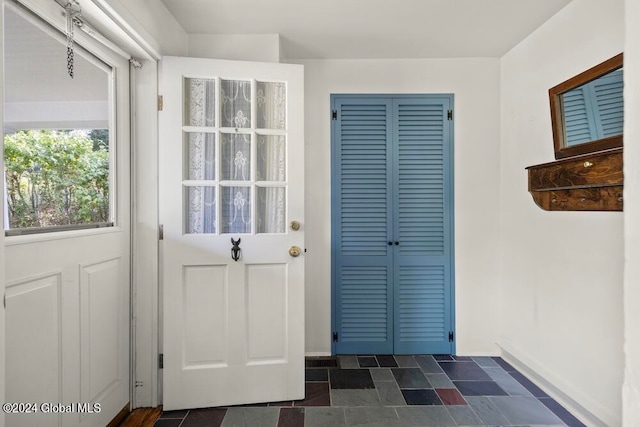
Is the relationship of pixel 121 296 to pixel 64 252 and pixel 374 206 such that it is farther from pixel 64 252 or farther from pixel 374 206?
pixel 374 206

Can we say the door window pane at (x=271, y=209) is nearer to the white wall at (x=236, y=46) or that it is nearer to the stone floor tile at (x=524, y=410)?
the white wall at (x=236, y=46)

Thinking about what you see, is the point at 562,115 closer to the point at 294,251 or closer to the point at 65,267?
A: the point at 294,251

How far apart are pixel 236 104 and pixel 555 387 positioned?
2.56 meters

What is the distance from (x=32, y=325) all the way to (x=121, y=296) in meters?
0.50

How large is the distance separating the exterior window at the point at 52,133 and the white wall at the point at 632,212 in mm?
1614

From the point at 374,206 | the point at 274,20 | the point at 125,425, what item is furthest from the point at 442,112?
the point at 125,425

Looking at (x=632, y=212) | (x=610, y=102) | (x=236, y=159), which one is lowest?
(x=632, y=212)

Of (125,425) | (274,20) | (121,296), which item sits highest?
(274,20)

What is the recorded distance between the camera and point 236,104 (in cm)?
185

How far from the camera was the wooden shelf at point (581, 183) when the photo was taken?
138cm

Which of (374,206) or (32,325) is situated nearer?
(32,325)

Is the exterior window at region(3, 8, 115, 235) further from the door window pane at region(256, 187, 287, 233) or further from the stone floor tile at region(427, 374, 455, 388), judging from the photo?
the stone floor tile at region(427, 374, 455, 388)

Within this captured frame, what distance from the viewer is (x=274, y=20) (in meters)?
1.93

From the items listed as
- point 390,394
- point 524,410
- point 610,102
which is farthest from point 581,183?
point 390,394
